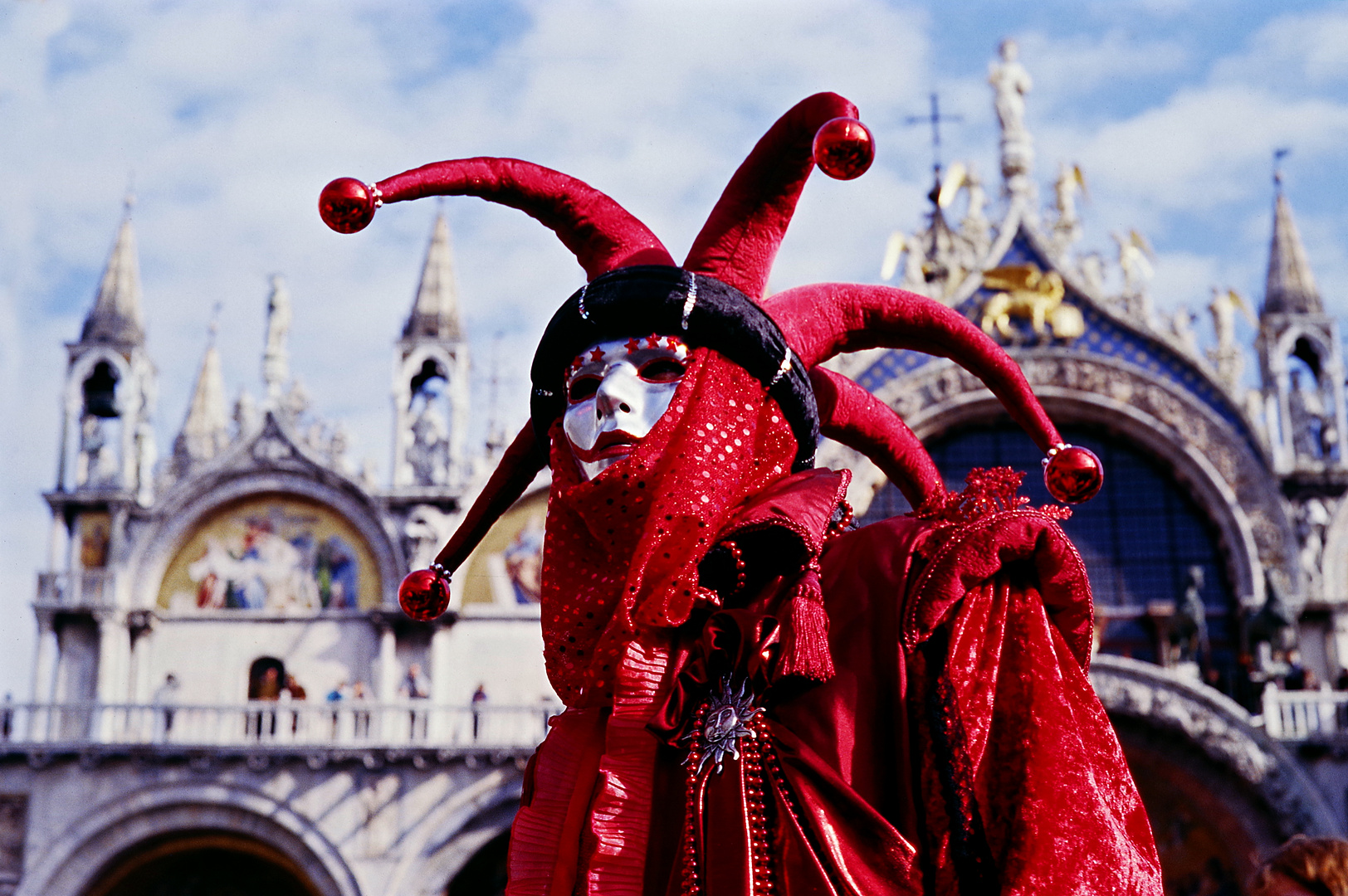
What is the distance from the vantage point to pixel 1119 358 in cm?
1794

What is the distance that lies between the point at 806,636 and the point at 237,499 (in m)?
15.6

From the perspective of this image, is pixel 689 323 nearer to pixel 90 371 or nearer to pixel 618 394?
pixel 618 394

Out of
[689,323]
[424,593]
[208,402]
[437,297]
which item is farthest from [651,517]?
[208,402]

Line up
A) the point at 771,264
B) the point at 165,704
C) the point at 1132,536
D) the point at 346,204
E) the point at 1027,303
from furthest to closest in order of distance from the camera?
the point at 1027,303 < the point at 1132,536 < the point at 165,704 < the point at 771,264 < the point at 346,204

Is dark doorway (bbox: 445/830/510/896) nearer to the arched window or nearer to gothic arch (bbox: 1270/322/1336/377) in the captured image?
the arched window

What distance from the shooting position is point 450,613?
1700cm

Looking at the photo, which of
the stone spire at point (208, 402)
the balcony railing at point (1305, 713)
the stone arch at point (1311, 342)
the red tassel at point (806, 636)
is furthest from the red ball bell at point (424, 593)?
the stone spire at point (208, 402)

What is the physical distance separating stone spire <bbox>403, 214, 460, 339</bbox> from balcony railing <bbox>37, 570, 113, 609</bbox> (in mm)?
4106

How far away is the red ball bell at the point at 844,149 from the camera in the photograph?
306 centimetres

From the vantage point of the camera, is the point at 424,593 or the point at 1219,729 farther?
the point at 1219,729

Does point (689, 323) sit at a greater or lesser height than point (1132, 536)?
lesser

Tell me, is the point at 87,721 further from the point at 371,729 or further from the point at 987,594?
the point at 987,594

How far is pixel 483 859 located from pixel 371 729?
5.55ft

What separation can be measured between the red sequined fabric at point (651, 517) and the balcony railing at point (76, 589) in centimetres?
1500
